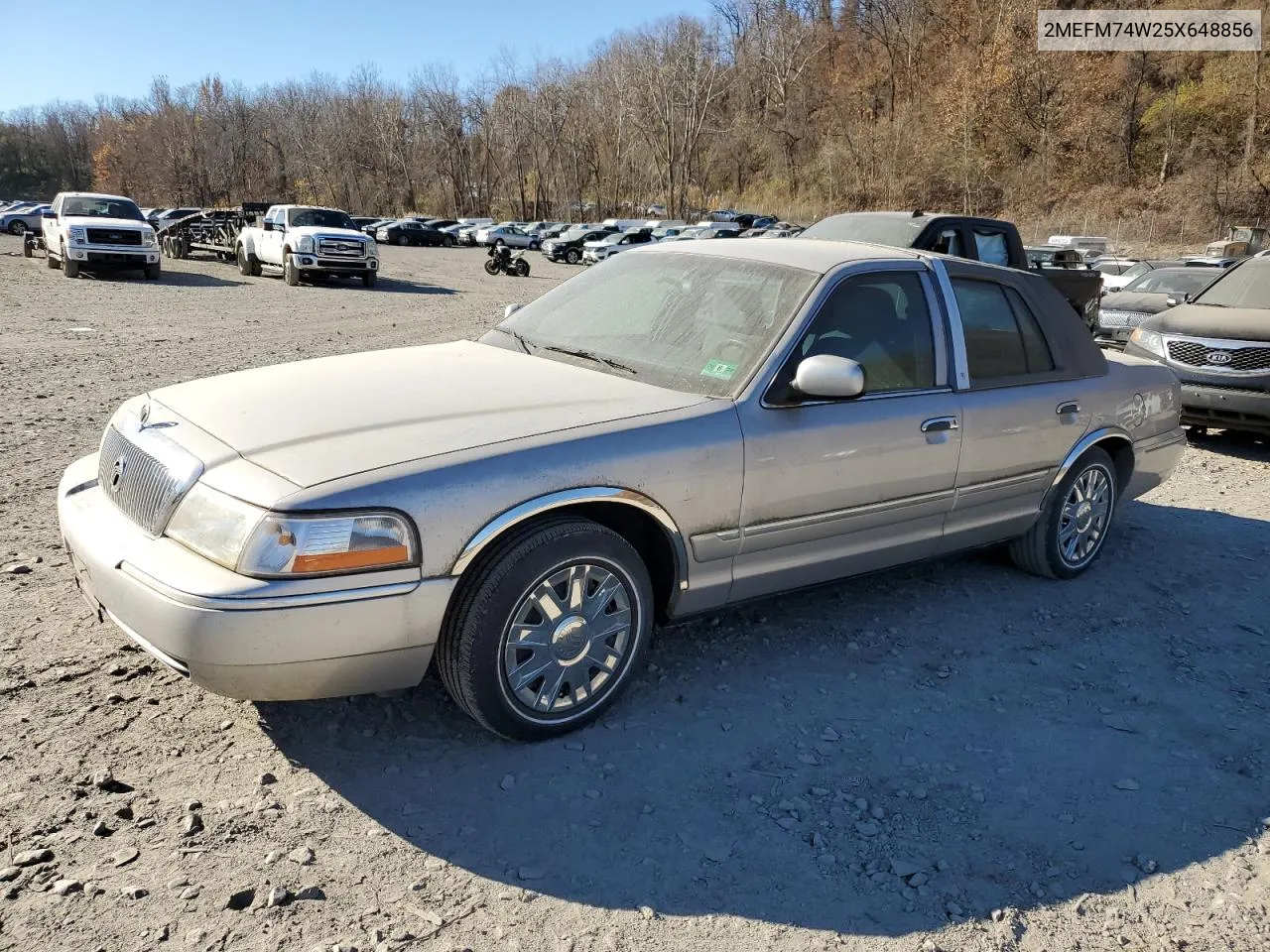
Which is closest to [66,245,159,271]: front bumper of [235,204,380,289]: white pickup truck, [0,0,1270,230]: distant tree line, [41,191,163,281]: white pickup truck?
[41,191,163,281]: white pickup truck

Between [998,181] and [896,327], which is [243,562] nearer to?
[896,327]

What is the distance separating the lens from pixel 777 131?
71.7m

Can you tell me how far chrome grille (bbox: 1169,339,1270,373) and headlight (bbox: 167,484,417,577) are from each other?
7967 mm

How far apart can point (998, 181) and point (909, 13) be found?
2642 cm

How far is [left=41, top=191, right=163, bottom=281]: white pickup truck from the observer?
21.9 meters

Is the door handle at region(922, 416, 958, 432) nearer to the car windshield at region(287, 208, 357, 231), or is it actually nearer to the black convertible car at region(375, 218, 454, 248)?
the car windshield at region(287, 208, 357, 231)

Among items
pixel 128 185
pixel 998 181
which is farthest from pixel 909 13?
pixel 128 185

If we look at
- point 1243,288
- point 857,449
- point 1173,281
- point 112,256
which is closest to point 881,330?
point 857,449

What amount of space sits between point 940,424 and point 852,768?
1.59m

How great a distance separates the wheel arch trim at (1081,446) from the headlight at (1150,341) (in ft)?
14.3

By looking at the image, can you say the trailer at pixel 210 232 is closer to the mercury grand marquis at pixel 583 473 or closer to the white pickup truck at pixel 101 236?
the white pickup truck at pixel 101 236

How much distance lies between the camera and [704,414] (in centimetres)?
347

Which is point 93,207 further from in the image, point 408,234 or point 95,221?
point 408,234

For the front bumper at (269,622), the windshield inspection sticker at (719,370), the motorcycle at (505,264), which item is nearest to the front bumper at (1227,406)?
the windshield inspection sticker at (719,370)
